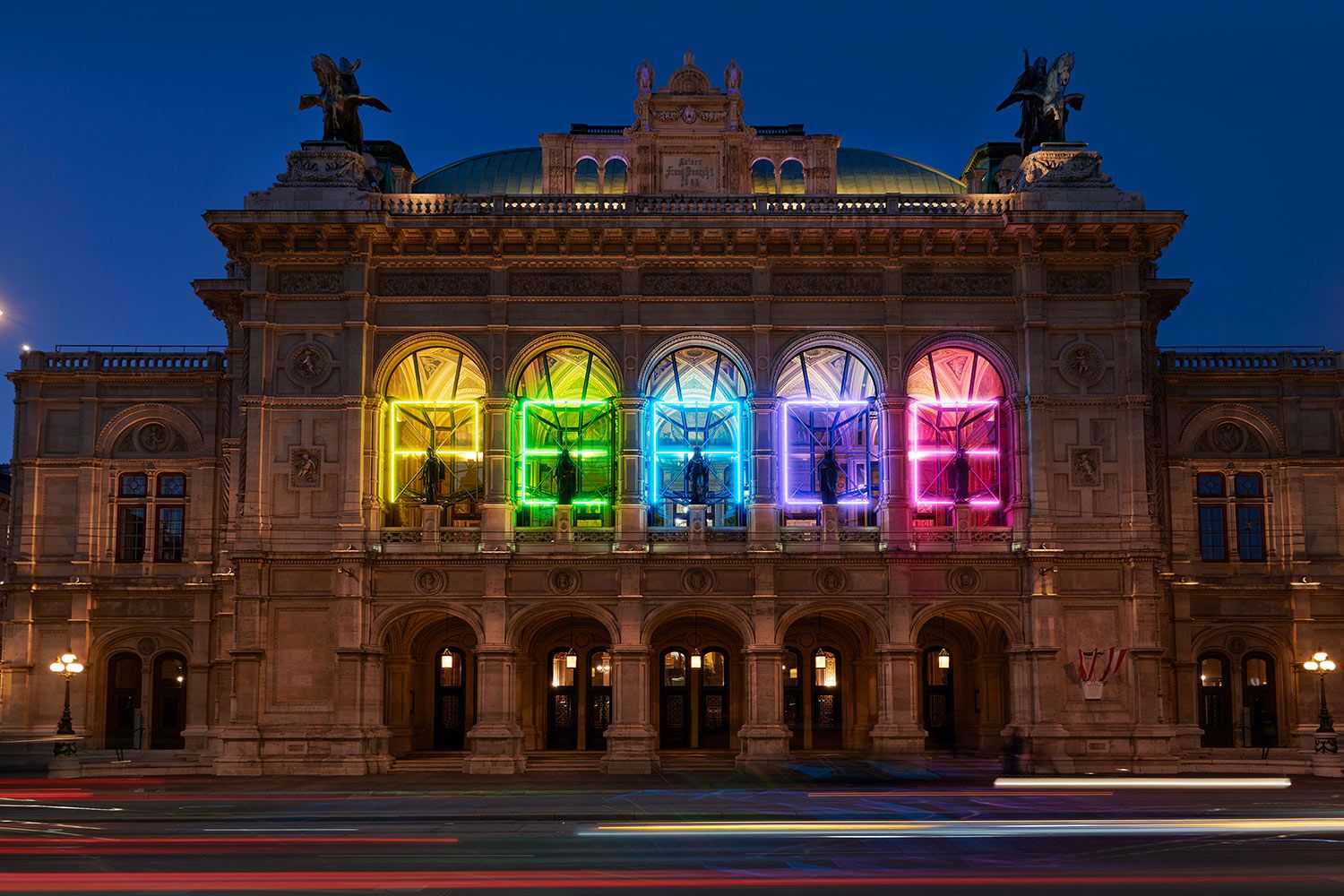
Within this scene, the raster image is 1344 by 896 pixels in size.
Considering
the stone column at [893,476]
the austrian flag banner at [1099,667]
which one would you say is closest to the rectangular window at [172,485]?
the stone column at [893,476]

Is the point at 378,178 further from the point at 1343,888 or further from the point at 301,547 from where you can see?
the point at 1343,888

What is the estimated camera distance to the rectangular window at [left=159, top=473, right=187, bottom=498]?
50.6 meters

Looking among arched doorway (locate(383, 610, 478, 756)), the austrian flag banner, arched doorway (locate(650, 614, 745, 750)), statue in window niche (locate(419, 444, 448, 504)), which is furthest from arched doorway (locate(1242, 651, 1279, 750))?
statue in window niche (locate(419, 444, 448, 504))

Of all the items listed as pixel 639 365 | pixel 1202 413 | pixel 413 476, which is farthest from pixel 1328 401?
pixel 413 476

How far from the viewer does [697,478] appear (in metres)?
43.9

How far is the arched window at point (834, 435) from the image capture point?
46.3 m

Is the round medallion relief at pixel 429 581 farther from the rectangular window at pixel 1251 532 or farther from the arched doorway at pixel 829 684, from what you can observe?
the rectangular window at pixel 1251 532

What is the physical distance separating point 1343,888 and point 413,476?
107 feet

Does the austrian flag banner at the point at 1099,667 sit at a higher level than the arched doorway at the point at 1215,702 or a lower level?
higher

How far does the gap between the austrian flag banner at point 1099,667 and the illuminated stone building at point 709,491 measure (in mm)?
297

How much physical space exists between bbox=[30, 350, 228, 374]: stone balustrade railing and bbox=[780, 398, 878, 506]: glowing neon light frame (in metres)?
20.1

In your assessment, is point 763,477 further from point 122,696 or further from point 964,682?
point 122,696

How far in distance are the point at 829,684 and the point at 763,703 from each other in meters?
7.75

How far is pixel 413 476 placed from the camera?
45.8m
